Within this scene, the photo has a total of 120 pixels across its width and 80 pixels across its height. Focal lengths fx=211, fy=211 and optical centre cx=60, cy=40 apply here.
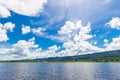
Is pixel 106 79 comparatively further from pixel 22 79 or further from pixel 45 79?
pixel 22 79

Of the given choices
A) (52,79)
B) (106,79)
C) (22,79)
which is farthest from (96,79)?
(22,79)

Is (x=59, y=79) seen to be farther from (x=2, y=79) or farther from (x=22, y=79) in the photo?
(x=2, y=79)

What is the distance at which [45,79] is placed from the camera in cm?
9531

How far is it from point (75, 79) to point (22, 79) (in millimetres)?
24135

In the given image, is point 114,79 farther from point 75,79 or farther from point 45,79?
point 45,79

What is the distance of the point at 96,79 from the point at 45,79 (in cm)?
2292

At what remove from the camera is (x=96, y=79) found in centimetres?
9444

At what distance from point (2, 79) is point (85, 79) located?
37.4m

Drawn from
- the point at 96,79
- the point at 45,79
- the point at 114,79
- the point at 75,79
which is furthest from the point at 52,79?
the point at 114,79

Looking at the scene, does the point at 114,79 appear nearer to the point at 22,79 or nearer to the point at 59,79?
the point at 59,79

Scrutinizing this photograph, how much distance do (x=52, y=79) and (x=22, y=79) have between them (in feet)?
45.1

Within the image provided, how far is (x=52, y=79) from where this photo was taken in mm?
95250

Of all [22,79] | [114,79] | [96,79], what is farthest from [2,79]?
[114,79]

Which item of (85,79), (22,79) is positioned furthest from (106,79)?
(22,79)
